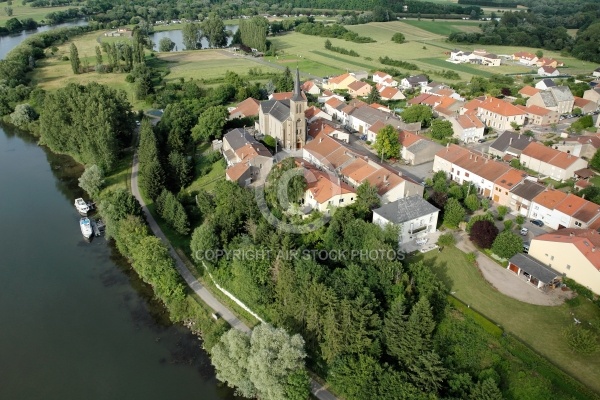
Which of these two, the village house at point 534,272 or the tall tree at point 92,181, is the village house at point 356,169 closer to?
the village house at point 534,272

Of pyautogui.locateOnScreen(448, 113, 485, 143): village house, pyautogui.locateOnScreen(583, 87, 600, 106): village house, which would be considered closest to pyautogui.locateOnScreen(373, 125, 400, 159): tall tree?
pyautogui.locateOnScreen(448, 113, 485, 143): village house

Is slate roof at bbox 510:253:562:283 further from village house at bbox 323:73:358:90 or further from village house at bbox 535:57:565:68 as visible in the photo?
village house at bbox 535:57:565:68

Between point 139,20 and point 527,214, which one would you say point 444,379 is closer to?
point 527,214

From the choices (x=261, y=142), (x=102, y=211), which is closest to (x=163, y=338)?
(x=102, y=211)

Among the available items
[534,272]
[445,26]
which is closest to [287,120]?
[534,272]

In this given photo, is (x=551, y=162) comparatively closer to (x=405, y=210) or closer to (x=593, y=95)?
(x=405, y=210)

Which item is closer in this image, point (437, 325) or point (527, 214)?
point (437, 325)
